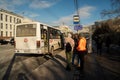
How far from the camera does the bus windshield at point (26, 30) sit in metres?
17.2

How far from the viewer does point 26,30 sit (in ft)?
57.6

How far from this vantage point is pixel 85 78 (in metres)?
8.82

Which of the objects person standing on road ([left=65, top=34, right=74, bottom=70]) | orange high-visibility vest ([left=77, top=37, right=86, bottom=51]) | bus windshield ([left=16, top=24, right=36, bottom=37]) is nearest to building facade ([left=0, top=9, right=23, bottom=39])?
bus windshield ([left=16, top=24, right=36, bottom=37])

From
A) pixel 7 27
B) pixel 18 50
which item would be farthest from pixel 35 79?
pixel 7 27

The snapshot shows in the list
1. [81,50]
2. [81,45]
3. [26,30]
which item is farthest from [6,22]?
[81,50]

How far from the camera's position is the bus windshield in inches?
675

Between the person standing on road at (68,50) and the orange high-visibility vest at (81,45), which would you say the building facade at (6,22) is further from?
the orange high-visibility vest at (81,45)

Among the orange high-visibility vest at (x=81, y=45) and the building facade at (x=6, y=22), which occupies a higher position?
the building facade at (x=6, y=22)

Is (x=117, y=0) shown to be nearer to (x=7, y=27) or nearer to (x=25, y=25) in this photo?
(x=25, y=25)

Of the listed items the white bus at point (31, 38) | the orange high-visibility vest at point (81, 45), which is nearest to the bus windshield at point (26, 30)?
the white bus at point (31, 38)

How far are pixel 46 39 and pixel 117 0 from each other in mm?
7517

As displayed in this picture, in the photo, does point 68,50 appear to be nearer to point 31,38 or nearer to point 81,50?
point 81,50

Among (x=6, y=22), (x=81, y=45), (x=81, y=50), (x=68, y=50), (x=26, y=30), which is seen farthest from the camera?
(x=6, y=22)

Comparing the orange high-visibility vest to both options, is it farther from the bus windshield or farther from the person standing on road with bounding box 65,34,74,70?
the bus windshield
